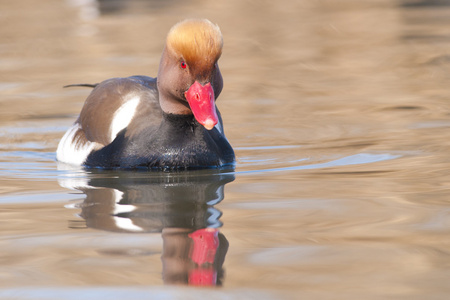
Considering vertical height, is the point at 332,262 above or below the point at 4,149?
above

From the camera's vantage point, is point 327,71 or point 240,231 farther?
point 327,71

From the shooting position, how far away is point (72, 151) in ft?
21.5

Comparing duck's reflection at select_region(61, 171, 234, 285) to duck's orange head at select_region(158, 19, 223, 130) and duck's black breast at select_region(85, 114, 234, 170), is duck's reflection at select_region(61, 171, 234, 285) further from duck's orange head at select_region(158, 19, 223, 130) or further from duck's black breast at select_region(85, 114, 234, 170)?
duck's orange head at select_region(158, 19, 223, 130)

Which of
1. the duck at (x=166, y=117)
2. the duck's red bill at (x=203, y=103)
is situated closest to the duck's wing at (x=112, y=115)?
the duck at (x=166, y=117)

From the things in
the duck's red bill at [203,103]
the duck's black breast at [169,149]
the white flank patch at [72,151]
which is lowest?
the white flank patch at [72,151]

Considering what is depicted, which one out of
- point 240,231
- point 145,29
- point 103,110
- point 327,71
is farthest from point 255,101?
point 145,29

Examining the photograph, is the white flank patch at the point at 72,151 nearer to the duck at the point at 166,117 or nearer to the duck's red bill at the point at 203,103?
the duck at the point at 166,117

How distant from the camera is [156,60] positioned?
12516mm

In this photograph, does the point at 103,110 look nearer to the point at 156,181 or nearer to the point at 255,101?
the point at 156,181

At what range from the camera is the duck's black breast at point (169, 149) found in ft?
19.0

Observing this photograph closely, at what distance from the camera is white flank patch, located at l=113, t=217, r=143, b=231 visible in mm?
4184

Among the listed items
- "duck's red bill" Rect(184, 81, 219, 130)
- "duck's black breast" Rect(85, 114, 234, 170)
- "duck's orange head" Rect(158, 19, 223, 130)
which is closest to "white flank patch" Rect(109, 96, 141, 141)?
"duck's black breast" Rect(85, 114, 234, 170)

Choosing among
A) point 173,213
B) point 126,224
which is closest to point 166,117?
point 173,213

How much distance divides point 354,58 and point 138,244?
8.63 metres
